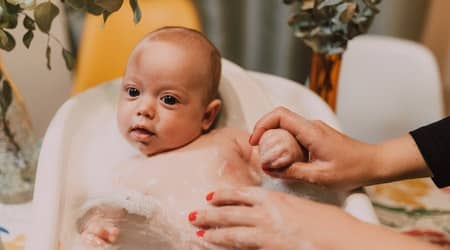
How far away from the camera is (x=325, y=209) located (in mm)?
759

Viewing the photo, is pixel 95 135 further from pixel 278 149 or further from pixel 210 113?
pixel 278 149

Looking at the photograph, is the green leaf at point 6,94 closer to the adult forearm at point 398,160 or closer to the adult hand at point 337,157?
the adult hand at point 337,157

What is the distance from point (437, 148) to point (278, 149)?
239mm

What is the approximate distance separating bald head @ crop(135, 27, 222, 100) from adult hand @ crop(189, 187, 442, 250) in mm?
242

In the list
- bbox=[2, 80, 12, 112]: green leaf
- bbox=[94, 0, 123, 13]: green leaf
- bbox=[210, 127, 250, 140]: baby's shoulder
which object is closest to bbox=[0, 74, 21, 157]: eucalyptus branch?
bbox=[2, 80, 12, 112]: green leaf

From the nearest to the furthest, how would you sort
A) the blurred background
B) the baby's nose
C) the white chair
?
the baby's nose
the white chair
the blurred background

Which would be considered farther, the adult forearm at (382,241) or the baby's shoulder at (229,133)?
the baby's shoulder at (229,133)

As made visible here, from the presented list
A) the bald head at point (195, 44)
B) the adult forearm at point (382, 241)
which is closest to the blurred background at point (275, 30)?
the bald head at point (195, 44)

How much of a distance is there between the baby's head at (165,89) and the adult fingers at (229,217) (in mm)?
188

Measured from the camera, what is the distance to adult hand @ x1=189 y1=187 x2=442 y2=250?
2.35 feet

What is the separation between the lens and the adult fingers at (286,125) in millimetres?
852

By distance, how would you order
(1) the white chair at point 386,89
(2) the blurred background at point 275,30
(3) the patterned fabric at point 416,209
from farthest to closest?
(2) the blurred background at point 275,30
(1) the white chair at point 386,89
(3) the patterned fabric at point 416,209

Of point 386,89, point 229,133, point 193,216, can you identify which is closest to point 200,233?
point 193,216

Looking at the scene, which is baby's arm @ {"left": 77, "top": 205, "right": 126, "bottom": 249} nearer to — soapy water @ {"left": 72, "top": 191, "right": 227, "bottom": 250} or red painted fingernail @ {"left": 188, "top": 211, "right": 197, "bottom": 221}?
soapy water @ {"left": 72, "top": 191, "right": 227, "bottom": 250}
